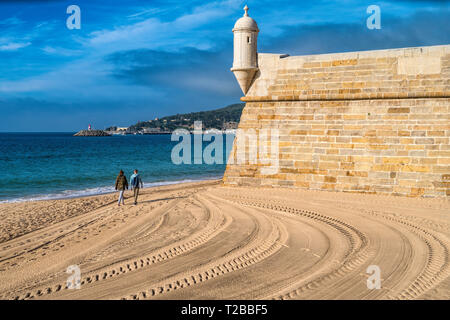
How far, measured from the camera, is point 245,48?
44.1ft

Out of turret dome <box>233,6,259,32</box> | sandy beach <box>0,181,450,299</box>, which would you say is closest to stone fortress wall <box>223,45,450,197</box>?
sandy beach <box>0,181,450,299</box>

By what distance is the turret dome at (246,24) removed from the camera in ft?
43.7

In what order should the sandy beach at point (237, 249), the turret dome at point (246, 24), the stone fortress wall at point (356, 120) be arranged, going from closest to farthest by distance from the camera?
the sandy beach at point (237, 249) → the stone fortress wall at point (356, 120) → the turret dome at point (246, 24)

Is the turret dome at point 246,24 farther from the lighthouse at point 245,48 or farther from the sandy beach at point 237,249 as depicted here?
the sandy beach at point 237,249

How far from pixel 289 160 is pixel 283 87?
9.08 feet

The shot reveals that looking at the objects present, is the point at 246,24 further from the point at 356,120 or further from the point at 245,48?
the point at 356,120

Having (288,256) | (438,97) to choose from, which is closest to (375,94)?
(438,97)

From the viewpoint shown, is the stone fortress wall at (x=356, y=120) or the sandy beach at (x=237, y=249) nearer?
the sandy beach at (x=237, y=249)

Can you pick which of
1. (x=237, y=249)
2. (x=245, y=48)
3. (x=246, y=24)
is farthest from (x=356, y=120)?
(x=237, y=249)

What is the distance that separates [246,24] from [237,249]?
30.5ft

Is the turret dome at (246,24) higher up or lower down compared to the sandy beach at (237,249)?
higher up

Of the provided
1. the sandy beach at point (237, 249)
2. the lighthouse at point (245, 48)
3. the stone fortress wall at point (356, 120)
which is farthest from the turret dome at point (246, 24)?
the sandy beach at point (237, 249)

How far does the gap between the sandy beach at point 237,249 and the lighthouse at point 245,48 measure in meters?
4.89

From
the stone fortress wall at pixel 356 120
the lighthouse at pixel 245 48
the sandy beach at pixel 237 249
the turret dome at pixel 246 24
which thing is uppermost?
the turret dome at pixel 246 24
